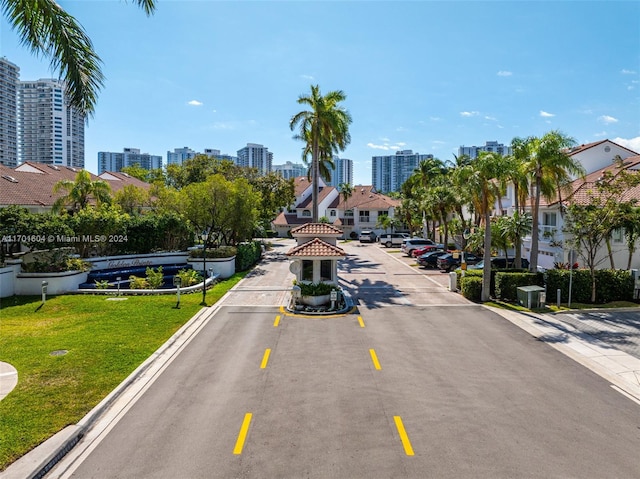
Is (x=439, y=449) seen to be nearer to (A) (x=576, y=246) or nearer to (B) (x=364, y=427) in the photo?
(B) (x=364, y=427)

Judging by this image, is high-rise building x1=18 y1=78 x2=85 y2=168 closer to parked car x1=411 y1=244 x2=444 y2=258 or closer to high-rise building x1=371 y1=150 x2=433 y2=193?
parked car x1=411 y1=244 x2=444 y2=258

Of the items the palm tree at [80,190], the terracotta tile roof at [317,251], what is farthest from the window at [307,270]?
the palm tree at [80,190]

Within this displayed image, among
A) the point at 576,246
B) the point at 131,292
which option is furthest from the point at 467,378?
the point at 131,292

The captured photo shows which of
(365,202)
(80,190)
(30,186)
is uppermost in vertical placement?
(365,202)

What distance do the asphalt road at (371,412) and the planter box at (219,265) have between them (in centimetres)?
1332

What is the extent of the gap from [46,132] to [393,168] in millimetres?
131808

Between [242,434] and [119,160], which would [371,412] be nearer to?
[242,434]

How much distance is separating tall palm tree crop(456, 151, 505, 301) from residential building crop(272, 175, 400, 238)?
146ft

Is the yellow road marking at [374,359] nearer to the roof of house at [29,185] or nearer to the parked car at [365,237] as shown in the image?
the roof of house at [29,185]

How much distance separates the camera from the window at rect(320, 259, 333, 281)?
74.7ft

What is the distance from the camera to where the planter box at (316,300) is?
21531mm

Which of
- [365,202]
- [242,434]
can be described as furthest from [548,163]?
[365,202]

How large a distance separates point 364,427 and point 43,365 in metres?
10.4

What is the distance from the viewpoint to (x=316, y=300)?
70.7 feet
